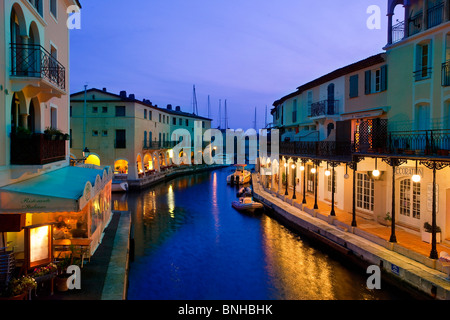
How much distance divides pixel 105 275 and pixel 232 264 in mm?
6756

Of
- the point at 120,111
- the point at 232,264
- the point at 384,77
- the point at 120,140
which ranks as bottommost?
the point at 232,264

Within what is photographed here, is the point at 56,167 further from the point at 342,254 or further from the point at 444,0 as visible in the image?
the point at 444,0

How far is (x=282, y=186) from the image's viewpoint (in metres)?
38.7

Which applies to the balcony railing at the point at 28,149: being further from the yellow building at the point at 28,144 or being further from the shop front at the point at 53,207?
the shop front at the point at 53,207

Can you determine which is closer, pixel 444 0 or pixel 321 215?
pixel 444 0

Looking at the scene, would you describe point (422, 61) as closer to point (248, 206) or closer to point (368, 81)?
point (368, 81)

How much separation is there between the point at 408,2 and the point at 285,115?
21.5 m

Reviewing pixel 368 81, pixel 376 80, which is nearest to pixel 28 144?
pixel 376 80

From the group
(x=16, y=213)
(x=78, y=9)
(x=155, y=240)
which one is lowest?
(x=155, y=240)

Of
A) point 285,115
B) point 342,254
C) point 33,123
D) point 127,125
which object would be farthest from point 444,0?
point 127,125

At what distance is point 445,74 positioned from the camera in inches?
620

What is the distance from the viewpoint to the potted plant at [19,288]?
8602mm

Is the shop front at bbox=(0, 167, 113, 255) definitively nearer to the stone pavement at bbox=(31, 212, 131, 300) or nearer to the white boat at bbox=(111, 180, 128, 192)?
the stone pavement at bbox=(31, 212, 131, 300)

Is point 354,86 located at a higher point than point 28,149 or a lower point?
higher
